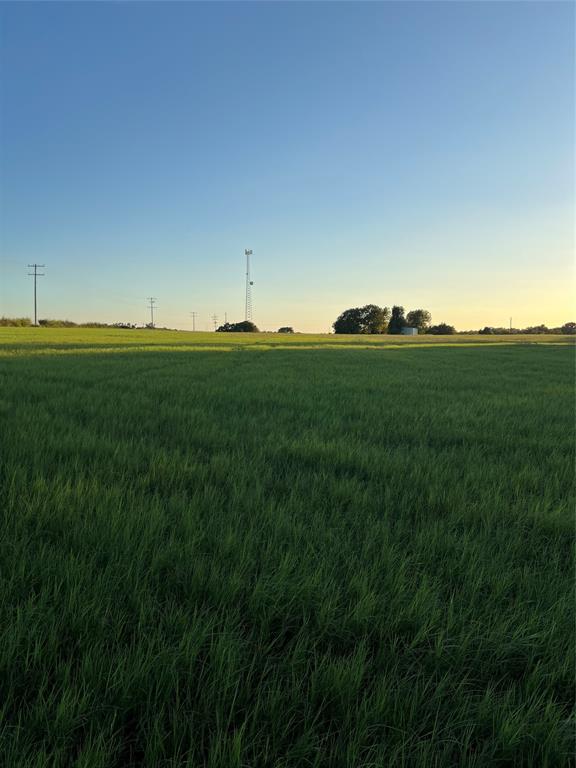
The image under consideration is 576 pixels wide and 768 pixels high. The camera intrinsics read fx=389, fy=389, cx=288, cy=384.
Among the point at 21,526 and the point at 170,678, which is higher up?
the point at 21,526

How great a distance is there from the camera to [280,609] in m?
1.52

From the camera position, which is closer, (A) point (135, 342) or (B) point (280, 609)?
(B) point (280, 609)

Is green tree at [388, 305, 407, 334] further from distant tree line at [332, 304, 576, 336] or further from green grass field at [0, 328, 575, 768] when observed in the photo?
green grass field at [0, 328, 575, 768]

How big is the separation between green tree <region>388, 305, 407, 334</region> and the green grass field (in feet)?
441

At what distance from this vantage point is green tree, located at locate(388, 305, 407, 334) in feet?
438

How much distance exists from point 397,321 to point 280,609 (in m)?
141

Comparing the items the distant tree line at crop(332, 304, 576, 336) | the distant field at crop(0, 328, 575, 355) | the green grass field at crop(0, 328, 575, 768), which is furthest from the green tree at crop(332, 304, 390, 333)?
the green grass field at crop(0, 328, 575, 768)

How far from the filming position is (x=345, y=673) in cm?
122

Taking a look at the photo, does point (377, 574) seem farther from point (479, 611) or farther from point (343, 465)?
point (343, 465)

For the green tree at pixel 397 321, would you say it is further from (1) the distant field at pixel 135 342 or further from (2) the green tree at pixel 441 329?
(1) the distant field at pixel 135 342

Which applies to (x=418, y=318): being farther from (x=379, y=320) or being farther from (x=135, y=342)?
(x=135, y=342)

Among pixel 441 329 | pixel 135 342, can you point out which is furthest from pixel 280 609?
pixel 441 329

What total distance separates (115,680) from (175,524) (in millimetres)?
1004

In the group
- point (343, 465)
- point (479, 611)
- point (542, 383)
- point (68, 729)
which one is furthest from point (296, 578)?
Answer: point (542, 383)
